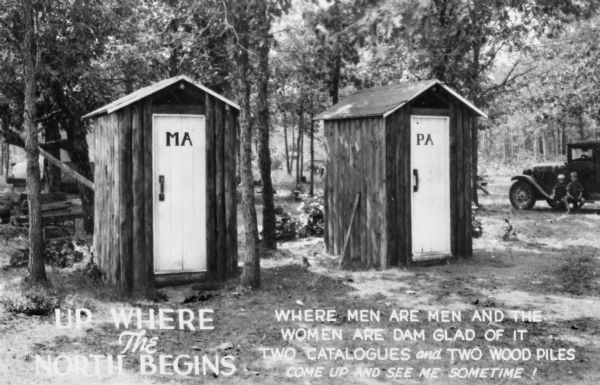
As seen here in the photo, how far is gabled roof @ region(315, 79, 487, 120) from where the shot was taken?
11.3 meters

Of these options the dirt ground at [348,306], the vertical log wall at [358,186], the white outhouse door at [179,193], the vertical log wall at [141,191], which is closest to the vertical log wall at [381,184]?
the vertical log wall at [358,186]

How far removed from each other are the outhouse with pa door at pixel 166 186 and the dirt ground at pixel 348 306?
489 mm

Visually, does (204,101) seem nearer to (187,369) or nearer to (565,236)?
(187,369)

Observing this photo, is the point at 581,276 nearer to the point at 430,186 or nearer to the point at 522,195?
the point at 430,186

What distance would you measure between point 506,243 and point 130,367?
10.2 meters

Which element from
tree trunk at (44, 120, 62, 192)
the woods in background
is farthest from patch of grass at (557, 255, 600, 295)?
tree trunk at (44, 120, 62, 192)

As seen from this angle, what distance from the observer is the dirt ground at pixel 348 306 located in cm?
599

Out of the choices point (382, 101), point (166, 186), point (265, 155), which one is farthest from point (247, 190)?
point (382, 101)

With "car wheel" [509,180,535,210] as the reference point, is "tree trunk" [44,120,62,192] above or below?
above

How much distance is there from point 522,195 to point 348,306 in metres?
13.9

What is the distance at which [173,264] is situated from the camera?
31.3ft

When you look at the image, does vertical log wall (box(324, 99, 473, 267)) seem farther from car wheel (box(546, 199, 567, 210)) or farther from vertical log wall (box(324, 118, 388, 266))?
car wheel (box(546, 199, 567, 210))

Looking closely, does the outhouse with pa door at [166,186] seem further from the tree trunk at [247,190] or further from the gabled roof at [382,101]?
the gabled roof at [382,101]

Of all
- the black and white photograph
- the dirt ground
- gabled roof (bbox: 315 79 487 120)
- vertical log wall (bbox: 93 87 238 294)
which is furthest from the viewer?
gabled roof (bbox: 315 79 487 120)
